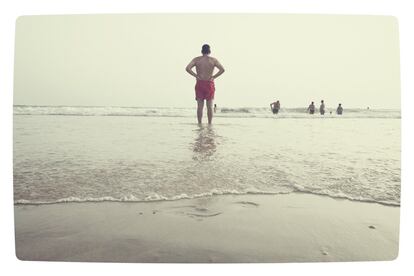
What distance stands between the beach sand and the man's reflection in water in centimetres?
30

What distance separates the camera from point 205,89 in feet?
8.01

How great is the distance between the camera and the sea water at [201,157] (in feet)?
7.64

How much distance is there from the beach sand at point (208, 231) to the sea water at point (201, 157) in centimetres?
9

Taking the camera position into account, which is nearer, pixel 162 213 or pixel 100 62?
pixel 162 213

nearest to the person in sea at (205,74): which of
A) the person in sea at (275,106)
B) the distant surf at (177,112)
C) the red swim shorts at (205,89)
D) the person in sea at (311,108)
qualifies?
the red swim shorts at (205,89)

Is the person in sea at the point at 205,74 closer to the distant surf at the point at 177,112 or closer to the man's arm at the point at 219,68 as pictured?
the man's arm at the point at 219,68

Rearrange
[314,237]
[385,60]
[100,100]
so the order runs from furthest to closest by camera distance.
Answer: [100,100] < [385,60] < [314,237]

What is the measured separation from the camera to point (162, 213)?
2270mm

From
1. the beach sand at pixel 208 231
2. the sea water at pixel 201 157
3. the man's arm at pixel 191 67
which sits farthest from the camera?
the man's arm at pixel 191 67

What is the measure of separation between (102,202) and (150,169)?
35 cm

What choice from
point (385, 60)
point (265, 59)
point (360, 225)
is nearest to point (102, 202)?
point (265, 59)

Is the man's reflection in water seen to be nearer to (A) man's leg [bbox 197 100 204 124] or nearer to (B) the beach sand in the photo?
(A) man's leg [bbox 197 100 204 124]

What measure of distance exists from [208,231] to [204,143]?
608 millimetres

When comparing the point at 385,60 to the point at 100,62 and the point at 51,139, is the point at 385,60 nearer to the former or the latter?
the point at 100,62
